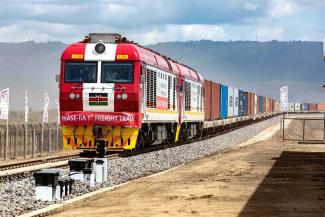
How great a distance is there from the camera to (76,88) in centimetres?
2202

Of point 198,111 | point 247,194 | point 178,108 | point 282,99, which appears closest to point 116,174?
point 247,194

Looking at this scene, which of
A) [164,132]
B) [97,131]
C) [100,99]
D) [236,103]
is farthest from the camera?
[236,103]

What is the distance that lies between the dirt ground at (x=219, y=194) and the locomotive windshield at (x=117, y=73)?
3872 mm

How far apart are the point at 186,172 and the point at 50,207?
7555mm

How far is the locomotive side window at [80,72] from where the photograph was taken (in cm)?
2208

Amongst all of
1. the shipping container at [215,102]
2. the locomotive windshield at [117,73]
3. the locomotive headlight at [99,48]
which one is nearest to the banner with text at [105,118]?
the locomotive windshield at [117,73]

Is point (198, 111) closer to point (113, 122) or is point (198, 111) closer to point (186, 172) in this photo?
point (113, 122)

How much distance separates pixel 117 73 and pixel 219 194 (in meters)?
9.69

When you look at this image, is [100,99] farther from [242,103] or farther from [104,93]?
[242,103]

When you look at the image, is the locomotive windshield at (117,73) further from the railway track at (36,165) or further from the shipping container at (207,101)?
the shipping container at (207,101)

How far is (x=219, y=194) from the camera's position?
1335cm

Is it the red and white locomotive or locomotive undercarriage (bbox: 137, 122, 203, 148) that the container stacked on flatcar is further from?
the red and white locomotive

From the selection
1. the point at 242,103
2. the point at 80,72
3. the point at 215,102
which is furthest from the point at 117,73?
the point at 242,103

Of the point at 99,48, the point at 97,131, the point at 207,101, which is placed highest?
the point at 99,48
